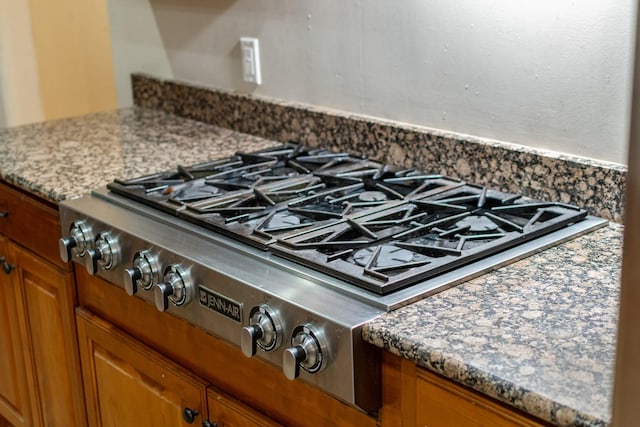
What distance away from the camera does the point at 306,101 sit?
2232 mm

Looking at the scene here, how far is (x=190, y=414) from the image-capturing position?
5.28ft

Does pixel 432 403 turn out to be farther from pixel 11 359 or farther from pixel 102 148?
pixel 11 359

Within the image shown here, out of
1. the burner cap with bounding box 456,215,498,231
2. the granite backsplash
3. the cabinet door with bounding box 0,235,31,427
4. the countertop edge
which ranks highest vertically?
the granite backsplash

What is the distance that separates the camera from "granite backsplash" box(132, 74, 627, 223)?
63.1 inches

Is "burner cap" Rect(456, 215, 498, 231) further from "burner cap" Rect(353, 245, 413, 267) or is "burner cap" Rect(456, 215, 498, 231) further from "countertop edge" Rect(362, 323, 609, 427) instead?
"countertop edge" Rect(362, 323, 609, 427)

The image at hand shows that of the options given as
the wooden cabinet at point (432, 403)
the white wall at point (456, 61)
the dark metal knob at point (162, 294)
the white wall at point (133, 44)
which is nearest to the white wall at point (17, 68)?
the white wall at point (133, 44)

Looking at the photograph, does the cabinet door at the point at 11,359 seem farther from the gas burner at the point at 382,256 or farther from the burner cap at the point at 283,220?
the gas burner at the point at 382,256

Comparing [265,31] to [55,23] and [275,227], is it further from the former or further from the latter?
[55,23]

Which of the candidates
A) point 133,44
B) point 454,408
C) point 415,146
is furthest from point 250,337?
point 133,44

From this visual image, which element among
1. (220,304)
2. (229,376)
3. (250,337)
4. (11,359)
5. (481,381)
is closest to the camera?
(481,381)

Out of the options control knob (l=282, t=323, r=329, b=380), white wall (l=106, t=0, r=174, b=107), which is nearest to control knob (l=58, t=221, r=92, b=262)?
control knob (l=282, t=323, r=329, b=380)

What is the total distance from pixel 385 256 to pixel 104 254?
0.61 meters

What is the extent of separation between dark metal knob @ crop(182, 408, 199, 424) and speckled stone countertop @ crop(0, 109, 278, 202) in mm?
562

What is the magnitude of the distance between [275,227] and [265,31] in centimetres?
92
